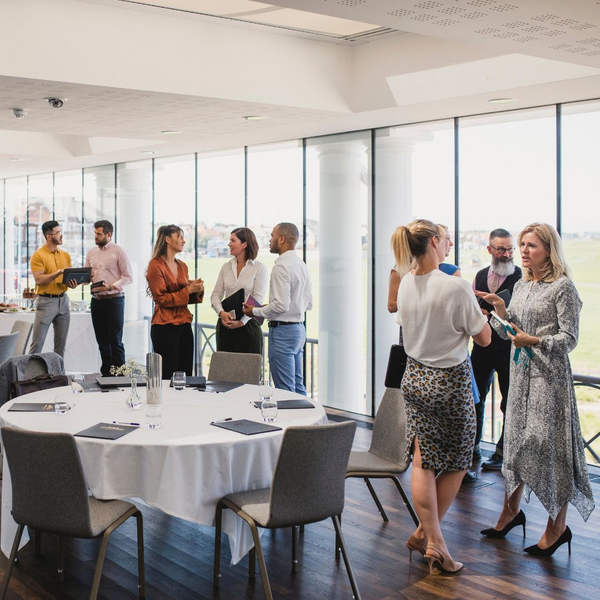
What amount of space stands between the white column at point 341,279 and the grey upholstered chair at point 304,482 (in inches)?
177

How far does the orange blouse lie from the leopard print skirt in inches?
114

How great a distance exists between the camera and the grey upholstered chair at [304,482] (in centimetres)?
313

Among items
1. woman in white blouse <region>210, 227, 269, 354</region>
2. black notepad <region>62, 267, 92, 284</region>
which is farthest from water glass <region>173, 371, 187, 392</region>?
black notepad <region>62, 267, 92, 284</region>

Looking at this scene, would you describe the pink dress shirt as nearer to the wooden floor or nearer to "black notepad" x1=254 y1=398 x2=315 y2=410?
the wooden floor

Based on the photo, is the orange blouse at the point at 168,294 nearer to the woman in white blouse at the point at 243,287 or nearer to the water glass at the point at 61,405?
the woman in white blouse at the point at 243,287

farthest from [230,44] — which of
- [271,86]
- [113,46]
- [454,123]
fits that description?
[454,123]

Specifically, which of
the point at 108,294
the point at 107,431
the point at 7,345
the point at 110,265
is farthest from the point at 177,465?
the point at 110,265

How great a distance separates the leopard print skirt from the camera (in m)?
3.68

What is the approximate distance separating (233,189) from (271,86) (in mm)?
3085

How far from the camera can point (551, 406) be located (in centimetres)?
386

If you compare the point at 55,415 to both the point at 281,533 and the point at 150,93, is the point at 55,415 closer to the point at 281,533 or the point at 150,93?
the point at 281,533

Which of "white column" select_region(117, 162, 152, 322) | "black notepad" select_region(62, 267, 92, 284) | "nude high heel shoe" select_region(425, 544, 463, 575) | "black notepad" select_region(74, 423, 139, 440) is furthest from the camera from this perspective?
"white column" select_region(117, 162, 152, 322)

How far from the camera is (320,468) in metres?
3.21

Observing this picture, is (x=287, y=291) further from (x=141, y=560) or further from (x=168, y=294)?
(x=141, y=560)
